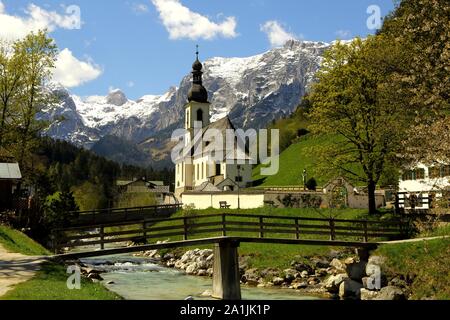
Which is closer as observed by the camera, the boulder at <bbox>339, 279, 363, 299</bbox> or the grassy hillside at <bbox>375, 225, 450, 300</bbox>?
the grassy hillside at <bbox>375, 225, 450, 300</bbox>

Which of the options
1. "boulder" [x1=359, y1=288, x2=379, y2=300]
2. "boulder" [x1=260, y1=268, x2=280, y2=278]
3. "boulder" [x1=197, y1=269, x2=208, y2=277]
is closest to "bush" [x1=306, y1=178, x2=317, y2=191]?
"boulder" [x1=197, y1=269, x2=208, y2=277]

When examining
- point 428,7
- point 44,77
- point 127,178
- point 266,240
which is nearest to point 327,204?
point 428,7

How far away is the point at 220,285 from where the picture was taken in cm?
2477

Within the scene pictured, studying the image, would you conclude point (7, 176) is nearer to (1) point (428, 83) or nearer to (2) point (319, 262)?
(2) point (319, 262)

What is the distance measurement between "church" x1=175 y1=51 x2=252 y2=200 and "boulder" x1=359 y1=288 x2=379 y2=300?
44.2 meters

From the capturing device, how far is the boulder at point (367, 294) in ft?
78.9

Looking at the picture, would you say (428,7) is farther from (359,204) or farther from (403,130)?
(359,204)

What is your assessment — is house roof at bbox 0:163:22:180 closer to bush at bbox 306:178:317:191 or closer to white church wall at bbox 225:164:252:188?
bush at bbox 306:178:317:191

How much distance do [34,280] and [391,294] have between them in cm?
1525

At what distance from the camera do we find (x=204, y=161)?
93.8 m

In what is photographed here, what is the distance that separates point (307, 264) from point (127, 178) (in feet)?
532

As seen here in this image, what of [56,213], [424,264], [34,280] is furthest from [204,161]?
[34,280]

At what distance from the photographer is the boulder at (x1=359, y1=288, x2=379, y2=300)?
24047mm

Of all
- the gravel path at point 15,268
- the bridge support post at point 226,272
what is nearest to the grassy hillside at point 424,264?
the bridge support post at point 226,272
